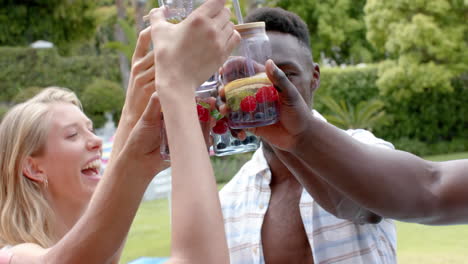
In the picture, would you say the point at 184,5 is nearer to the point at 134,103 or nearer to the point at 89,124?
the point at 134,103

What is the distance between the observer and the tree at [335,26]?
23203 mm

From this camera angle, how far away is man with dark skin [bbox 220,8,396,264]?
2072 millimetres

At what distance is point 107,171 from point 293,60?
993 millimetres

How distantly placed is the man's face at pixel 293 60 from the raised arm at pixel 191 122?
1.11 meters

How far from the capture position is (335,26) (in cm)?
2366

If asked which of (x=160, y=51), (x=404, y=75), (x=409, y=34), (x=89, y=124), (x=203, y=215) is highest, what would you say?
(x=160, y=51)

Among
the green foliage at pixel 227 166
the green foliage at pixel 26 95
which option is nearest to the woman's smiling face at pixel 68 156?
the green foliage at pixel 26 95

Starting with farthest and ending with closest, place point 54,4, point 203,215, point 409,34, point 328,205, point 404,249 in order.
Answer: point 54,4 < point 409,34 < point 404,249 < point 328,205 < point 203,215

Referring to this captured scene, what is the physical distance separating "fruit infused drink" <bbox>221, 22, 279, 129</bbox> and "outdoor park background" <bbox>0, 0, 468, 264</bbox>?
9.05m

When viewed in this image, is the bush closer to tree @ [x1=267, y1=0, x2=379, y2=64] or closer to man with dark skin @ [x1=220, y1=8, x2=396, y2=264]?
tree @ [x1=267, y1=0, x2=379, y2=64]

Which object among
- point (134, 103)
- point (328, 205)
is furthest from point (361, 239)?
point (134, 103)

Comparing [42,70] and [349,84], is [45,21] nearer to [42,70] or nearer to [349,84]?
[42,70]

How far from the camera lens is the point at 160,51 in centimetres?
123

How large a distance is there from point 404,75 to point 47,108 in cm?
1674
